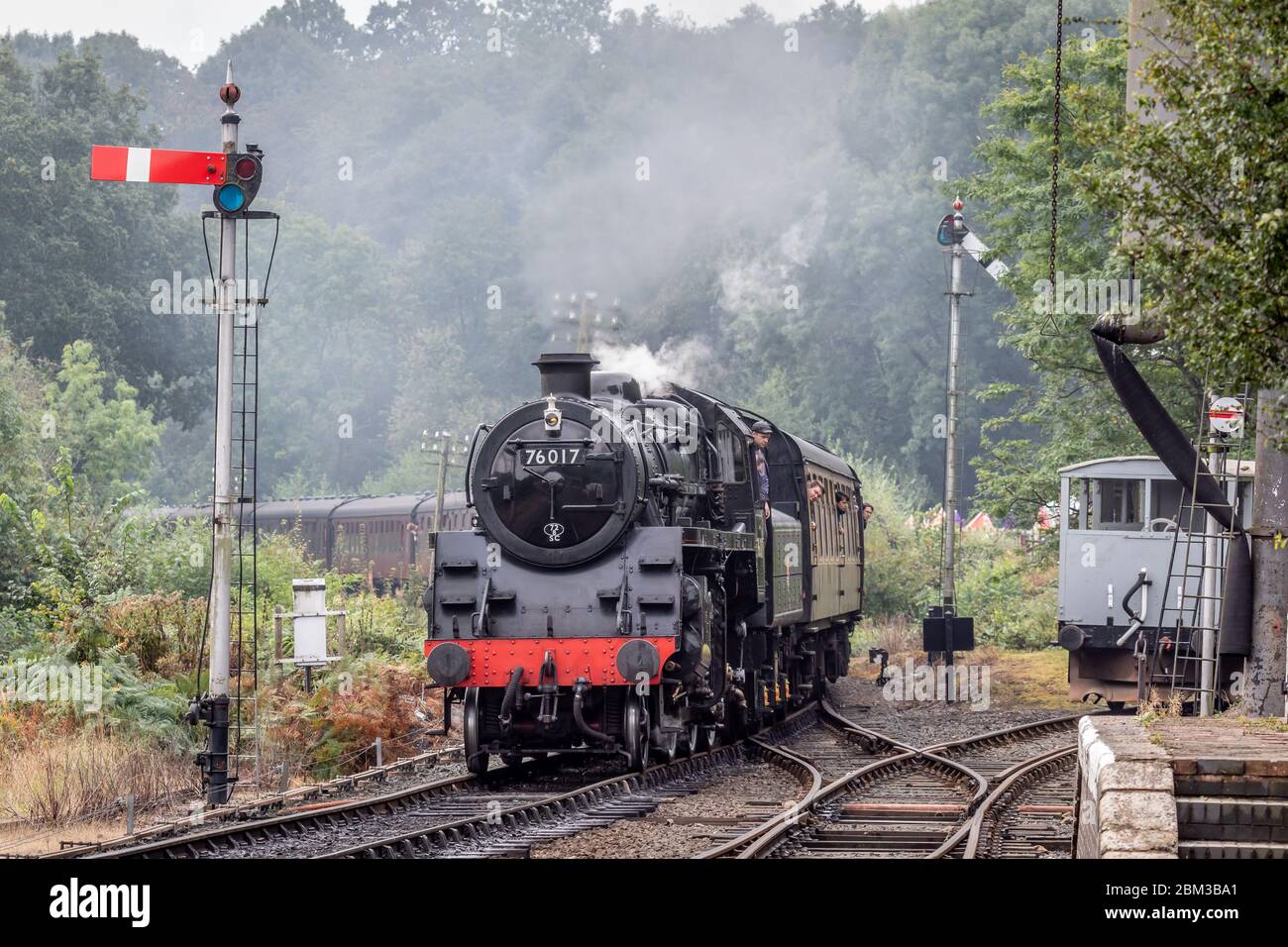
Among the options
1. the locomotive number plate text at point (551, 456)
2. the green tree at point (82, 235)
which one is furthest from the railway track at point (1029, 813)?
the green tree at point (82, 235)

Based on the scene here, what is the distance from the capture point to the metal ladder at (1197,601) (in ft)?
47.5

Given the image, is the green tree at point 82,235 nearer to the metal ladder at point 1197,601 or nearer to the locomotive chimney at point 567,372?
the locomotive chimney at point 567,372

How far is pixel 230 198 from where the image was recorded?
38.7 ft

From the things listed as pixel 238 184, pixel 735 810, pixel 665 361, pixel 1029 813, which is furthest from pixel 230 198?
pixel 665 361

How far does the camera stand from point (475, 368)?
60.8 m

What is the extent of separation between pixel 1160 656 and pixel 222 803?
36.0 feet

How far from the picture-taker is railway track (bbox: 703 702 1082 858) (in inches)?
389

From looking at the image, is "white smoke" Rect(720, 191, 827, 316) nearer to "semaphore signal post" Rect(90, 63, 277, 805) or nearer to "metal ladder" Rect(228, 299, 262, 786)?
"metal ladder" Rect(228, 299, 262, 786)

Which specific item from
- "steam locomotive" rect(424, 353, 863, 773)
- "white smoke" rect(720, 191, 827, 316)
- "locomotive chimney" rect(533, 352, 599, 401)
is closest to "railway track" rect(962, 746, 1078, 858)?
"steam locomotive" rect(424, 353, 863, 773)

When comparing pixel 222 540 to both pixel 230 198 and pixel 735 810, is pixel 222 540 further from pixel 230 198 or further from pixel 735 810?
pixel 735 810

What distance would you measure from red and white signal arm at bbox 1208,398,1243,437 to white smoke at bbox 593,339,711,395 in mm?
5199
